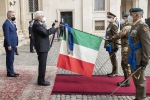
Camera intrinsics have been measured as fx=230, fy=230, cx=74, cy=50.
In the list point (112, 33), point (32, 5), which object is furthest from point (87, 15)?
point (112, 33)

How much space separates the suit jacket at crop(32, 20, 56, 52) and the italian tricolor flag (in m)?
0.62

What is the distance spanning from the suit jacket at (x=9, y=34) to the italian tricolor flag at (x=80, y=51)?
164 centimetres

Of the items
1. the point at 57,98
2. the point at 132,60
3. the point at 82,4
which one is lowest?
the point at 57,98

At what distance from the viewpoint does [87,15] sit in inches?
887

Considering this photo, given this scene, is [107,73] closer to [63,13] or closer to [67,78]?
[67,78]

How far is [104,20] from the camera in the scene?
896 inches

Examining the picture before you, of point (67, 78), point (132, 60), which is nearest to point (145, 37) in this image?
point (132, 60)

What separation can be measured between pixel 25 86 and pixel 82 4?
675 inches

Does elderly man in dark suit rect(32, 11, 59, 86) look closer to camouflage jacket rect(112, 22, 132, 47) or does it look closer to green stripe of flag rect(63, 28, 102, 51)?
green stripe of flag rect(63, 28, 102, 51)

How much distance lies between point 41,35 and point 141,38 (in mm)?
2581

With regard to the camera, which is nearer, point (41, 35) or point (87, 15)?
point (41, 35)

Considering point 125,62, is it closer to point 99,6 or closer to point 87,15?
point 87,15

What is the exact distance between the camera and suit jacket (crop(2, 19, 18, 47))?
265 inches

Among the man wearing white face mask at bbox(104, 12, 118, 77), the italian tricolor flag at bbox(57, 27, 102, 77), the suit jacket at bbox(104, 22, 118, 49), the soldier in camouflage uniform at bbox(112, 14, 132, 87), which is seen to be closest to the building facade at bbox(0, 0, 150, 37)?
the man wearing white face mask at bbox(104, 12, 118, 77)
